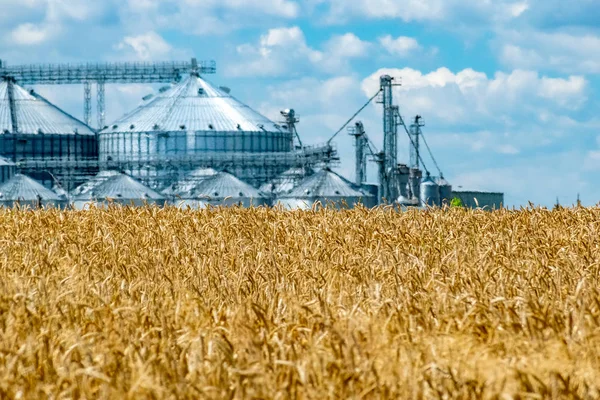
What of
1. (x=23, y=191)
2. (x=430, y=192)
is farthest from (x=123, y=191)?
(x=430, y=192)

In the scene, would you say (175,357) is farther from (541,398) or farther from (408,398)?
(541,398)

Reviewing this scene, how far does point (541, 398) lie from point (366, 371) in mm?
956

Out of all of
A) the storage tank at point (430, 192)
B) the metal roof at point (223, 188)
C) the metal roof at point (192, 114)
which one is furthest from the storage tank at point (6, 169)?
the storage tank at point (430, 192)

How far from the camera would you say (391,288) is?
934 cm

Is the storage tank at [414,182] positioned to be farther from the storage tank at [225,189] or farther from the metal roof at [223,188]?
the metal roof at [223,188]

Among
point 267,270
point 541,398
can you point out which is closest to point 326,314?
point 541,398

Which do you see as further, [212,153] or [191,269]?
[212,153]

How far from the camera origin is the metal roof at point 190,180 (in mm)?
112500

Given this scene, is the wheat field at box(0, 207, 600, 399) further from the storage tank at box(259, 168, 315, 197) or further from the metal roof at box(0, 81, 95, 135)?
the metal roof at box(0, 81, 95, 135)

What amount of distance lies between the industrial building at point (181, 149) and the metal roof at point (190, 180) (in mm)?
100

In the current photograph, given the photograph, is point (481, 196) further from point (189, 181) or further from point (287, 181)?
point (189, 181)

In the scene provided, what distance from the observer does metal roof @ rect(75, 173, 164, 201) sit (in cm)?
10444

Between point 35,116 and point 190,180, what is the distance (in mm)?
24308

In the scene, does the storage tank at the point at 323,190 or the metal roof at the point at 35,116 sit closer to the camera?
the storage tank at the point at 323,190
